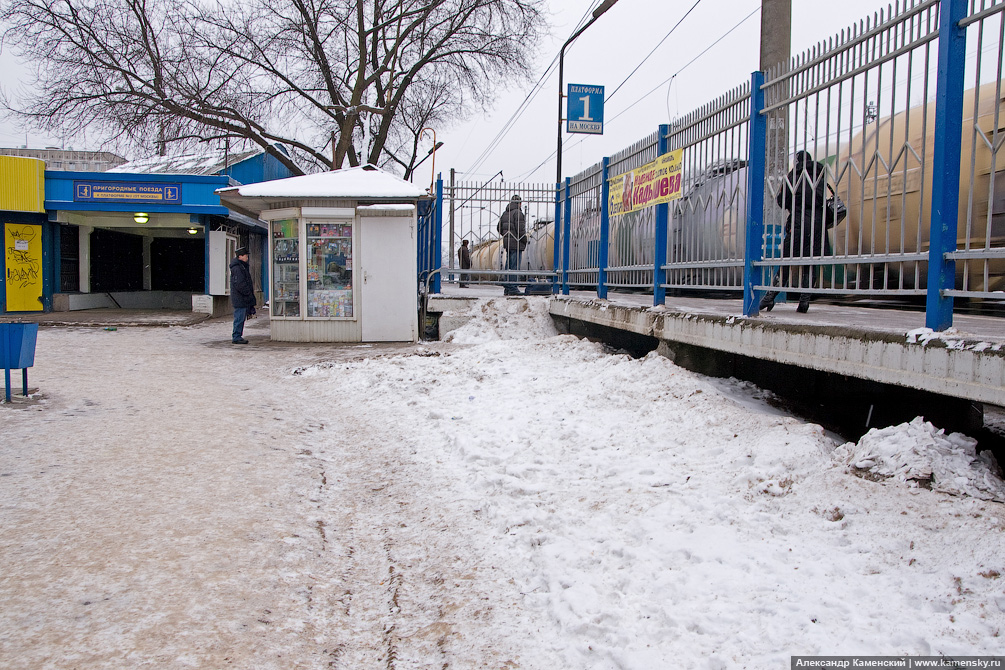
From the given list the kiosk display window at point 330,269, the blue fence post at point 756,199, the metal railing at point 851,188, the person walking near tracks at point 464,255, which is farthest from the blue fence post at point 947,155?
the person walking near tracks at point 464,255

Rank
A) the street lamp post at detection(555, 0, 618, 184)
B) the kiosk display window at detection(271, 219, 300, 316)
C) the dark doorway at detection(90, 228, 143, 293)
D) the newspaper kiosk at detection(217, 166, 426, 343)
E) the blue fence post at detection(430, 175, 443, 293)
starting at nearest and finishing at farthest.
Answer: the newspaper kiosk at detection(217, 166, 426, 343) < the kiosk display window at detection(271, 219, 300, 316) < the blue fence post at detection(430, 175, 443, 293) < the street lamp post at detection(555, 0, 618, 184) < the dark doorway at detection(90, 228, 143, 293)

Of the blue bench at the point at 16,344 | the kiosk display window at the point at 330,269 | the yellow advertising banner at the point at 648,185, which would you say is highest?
the yellow advertising banner at the point at 648,185

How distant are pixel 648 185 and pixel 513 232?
16.1 feet

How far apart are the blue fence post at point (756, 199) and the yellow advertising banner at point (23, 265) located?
19.0 metres

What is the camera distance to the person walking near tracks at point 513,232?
11.8 m

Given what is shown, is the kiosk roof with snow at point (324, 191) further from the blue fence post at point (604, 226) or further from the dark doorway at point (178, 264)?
the dark doorway at point (178, 264)

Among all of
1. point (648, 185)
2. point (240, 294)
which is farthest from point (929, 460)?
point (240, 294)

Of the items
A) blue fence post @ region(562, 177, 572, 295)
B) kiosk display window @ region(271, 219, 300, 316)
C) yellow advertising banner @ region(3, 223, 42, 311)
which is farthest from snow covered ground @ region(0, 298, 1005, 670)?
yellow advertising banner @ region(3, 223, 42, 311)

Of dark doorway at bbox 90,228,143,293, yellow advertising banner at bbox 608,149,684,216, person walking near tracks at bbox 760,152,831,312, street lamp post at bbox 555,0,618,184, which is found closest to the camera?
person walking near tracks at bbox 760,152,831,312

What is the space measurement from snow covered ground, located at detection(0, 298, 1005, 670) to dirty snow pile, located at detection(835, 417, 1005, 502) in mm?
13

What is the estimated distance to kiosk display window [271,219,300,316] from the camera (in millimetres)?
11445

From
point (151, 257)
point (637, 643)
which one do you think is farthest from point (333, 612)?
point (151, 257)

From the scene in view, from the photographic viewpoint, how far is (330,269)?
11438mm

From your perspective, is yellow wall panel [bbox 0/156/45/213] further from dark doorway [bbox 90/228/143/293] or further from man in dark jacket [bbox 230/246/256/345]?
man in dark jacket [bbox 230/246/256/345]
